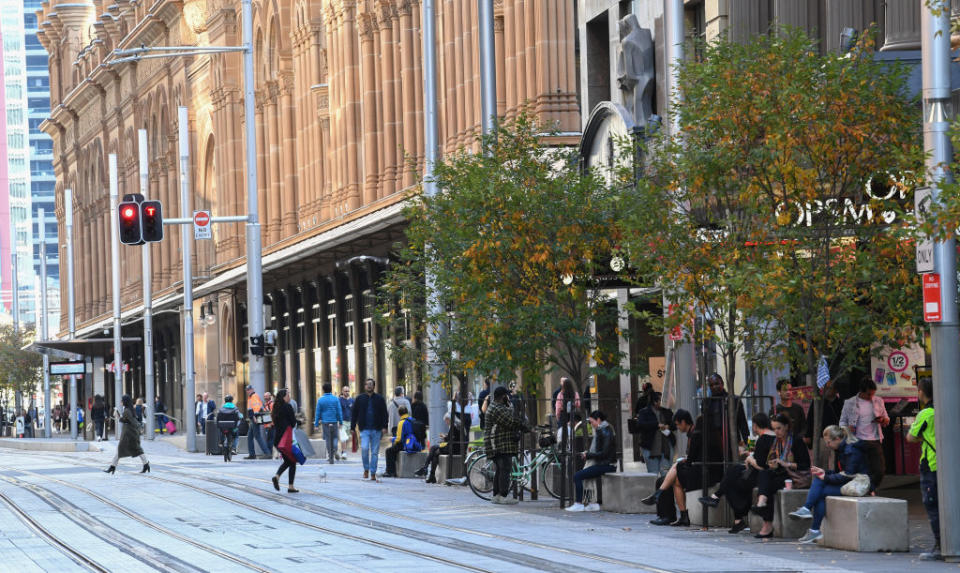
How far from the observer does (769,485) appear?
18484 mm

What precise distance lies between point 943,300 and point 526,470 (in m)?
9.88

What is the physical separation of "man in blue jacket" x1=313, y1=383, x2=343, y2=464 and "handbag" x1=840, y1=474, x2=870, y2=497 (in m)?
20.1

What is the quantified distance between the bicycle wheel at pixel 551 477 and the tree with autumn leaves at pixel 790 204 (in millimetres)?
5221

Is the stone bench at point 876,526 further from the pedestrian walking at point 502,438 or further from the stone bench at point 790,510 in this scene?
the pedestrian walking at point 502,438

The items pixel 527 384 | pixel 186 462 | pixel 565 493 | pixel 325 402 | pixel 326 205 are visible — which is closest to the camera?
pixel 565 493

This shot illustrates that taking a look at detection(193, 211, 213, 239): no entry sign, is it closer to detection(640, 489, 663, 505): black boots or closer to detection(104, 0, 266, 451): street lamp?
detection(104, 0, 266, 451): street lamp

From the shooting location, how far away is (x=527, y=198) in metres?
23.9

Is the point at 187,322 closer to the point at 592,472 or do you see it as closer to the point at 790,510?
the point at 592,472

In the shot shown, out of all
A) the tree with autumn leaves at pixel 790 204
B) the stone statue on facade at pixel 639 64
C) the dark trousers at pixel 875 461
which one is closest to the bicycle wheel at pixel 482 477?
the tree with autumn leaves at pixel 790 204

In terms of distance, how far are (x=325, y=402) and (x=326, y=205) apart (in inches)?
751

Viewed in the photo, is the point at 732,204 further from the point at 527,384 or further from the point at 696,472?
the point at 527,384

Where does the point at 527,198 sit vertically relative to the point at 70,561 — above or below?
above

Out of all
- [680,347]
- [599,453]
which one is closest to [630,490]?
[599,453]

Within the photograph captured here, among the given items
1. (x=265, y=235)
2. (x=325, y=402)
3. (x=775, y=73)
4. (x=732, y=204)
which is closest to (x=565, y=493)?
(x=732, y=204)
